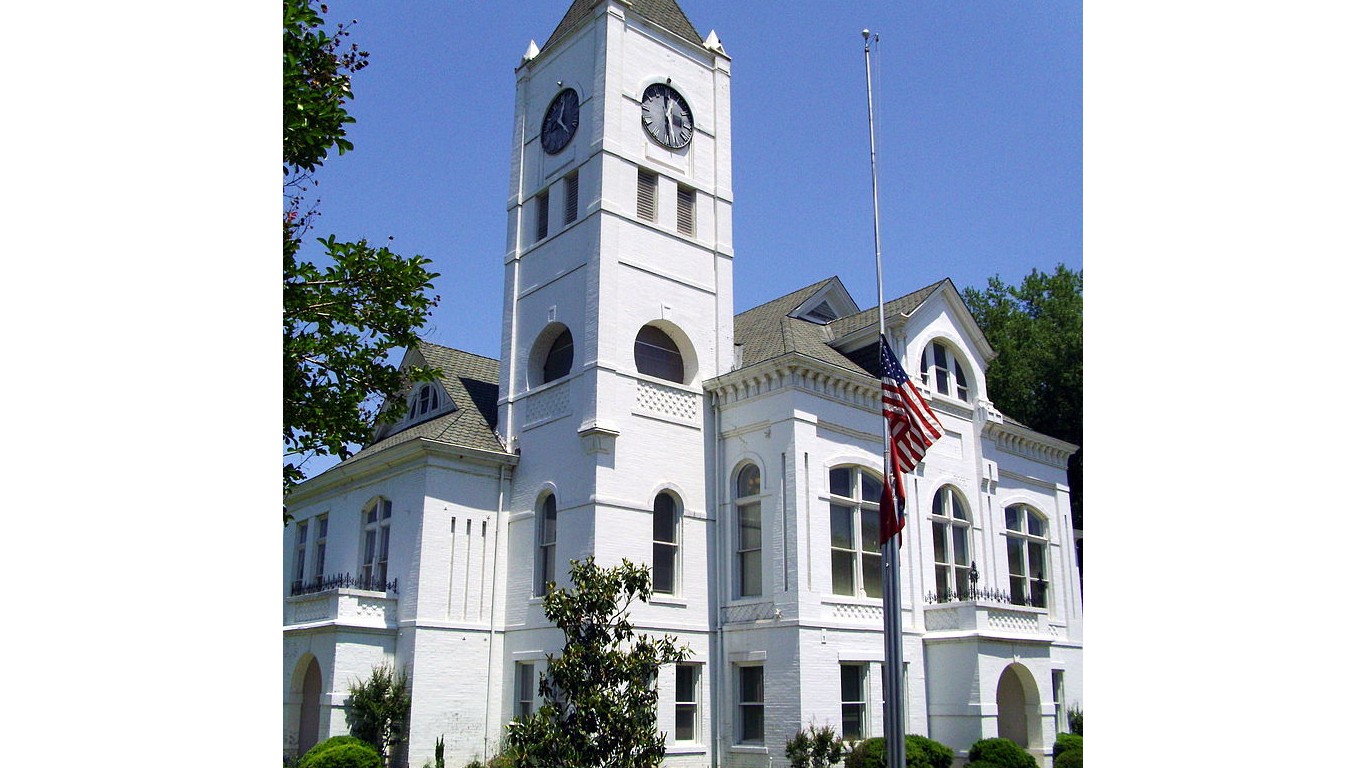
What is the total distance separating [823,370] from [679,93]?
28.7 ft

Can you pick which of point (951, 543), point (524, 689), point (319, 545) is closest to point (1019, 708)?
point (951, 543)

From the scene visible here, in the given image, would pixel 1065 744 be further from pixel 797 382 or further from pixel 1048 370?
pixel 1048 370

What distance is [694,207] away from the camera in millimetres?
26719

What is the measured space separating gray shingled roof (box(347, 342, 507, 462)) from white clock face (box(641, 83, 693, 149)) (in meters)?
7.99

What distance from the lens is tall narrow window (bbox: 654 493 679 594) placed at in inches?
909

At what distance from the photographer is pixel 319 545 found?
28.4 meters

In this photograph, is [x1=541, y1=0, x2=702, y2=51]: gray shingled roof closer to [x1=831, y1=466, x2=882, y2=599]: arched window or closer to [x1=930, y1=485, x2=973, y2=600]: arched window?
[x1=831, y1=466, x2=882, y2=599]: arched window

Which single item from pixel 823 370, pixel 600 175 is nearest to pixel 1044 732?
pixel 823 370

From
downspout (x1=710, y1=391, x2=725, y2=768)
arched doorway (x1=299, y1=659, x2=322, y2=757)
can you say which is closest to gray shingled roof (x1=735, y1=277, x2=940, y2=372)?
downspout (x1=710, y1=391, x2=725, y2=768)

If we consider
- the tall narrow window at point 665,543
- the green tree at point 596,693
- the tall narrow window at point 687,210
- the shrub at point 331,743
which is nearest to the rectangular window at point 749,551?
the tall narrow window at point 665,543

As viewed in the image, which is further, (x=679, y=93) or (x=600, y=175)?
(x=679, y=93)
